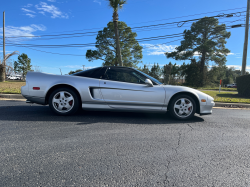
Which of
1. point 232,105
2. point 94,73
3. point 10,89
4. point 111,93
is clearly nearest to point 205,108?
point 111,93

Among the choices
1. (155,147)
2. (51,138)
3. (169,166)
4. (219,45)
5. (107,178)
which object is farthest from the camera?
(219,45)

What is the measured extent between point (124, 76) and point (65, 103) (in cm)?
156

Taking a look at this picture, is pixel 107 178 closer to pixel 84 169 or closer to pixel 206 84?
pixel 84 169

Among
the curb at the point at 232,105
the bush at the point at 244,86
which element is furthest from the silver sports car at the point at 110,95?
the bush at the point at 244,86

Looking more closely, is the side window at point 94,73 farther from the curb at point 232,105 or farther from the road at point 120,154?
the curb at point 232,105

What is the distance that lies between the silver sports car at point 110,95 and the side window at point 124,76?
0.08 feet

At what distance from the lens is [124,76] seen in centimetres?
432

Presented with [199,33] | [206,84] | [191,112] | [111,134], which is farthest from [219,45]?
[111,134]

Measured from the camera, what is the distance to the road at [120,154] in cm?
170

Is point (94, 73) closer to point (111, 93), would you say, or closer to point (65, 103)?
point (111, 93)

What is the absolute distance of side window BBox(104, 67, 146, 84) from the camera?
4258mm

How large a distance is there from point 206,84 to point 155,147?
32.0 meters

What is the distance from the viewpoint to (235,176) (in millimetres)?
1809

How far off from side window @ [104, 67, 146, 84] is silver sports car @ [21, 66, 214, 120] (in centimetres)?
2
